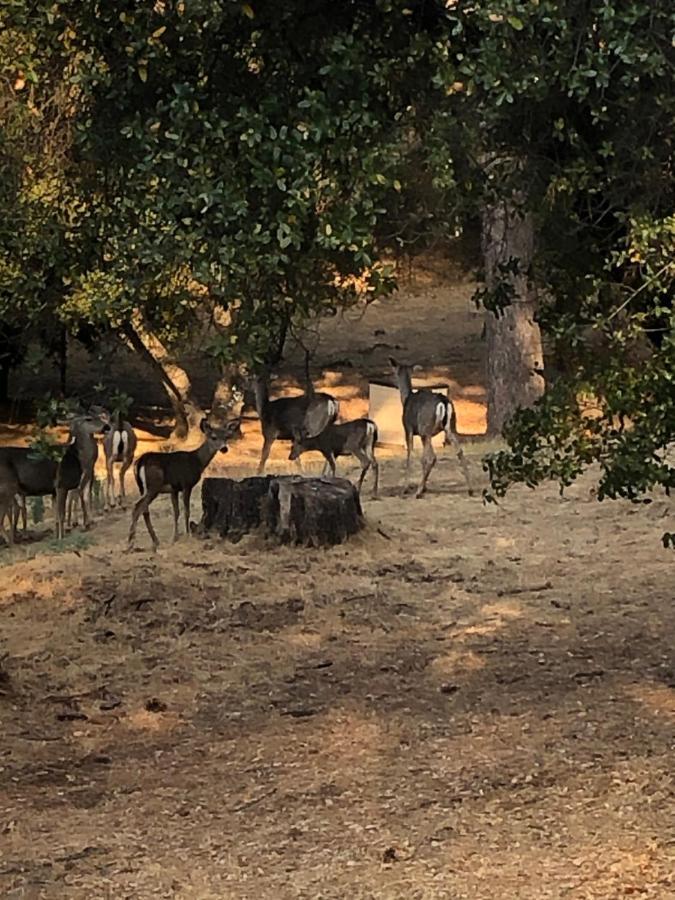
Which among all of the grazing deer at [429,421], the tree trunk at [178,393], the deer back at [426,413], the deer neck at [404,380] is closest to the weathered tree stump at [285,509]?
the grazing deer at [429,421]

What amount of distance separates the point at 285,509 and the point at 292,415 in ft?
16.4

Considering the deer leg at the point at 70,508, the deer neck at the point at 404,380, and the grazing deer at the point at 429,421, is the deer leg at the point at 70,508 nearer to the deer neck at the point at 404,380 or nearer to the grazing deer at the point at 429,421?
the grazing deer at the point at 429,421

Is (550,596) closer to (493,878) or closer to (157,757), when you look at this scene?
(157,757)

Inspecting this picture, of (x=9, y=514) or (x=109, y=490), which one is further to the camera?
(x=109, y=490)

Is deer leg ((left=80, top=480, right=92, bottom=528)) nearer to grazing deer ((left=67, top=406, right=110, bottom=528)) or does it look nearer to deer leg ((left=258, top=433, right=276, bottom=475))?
grazing deer ((left=67, top=406, right=110, bottom=528))

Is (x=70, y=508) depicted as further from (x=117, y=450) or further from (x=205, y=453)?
(x=205, y=453)

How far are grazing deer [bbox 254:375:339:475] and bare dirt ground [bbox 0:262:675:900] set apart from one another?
3.72m

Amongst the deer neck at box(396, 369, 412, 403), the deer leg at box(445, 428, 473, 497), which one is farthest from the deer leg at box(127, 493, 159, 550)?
the deer neck at box(396, 369, 412, 403)

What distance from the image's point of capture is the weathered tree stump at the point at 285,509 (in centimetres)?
1043

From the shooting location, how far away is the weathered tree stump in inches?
411

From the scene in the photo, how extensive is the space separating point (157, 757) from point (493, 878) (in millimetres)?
2053

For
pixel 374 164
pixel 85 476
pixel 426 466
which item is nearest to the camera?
pixel 374 164

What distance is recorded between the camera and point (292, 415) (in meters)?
15.4

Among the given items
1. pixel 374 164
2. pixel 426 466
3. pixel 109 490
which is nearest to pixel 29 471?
pixel 109 490
